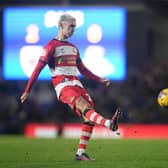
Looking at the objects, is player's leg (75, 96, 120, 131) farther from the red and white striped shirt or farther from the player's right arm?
the player's right arm

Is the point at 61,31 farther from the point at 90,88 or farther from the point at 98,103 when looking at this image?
the point at 90,88

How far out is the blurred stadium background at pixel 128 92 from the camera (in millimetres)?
24859

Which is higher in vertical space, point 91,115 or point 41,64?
point 41,64

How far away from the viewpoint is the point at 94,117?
10.6m

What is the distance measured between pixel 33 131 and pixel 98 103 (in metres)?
2.40

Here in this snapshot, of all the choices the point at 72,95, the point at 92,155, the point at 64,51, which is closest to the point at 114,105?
the point at 92,155

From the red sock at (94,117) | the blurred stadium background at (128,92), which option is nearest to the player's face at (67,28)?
the red sock at (94,117)

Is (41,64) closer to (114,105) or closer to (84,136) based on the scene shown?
(84,136)

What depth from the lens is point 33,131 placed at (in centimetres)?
2502

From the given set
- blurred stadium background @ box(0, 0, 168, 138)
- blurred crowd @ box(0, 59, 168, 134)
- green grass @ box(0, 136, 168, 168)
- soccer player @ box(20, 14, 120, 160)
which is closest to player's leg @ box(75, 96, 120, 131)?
soccer player @ box(20, 14, 120, 160)

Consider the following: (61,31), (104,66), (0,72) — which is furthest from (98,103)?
(61,31)

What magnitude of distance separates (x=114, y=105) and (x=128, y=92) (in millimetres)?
1692

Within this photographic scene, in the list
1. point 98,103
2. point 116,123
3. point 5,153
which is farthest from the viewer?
point 98,103

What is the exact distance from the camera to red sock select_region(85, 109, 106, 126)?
10.5 m
